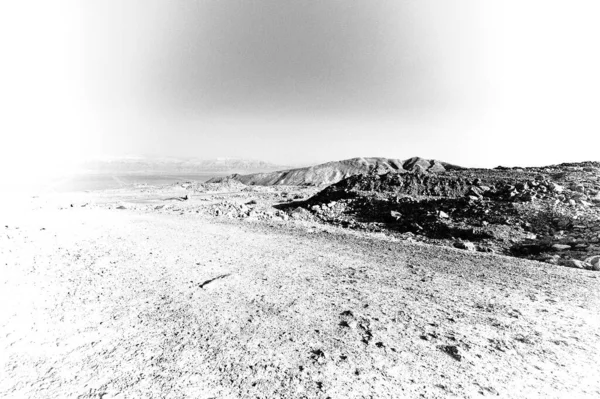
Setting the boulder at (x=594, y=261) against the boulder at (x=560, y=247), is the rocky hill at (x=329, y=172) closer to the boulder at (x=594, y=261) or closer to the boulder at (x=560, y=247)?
the boulder at (x=560, y=247)

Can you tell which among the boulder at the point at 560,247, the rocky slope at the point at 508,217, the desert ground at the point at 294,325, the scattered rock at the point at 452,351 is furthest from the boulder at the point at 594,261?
the scattered rock at the point at 452,351

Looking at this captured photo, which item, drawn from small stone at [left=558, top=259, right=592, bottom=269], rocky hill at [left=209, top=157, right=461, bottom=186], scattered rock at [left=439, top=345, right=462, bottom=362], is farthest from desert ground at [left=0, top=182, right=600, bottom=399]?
rocky hill at [left=209, top=157, right=461, bottom=186]

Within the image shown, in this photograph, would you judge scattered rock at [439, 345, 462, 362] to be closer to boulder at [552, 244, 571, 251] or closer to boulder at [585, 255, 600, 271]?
boulder at [585, 255, 600, 271]

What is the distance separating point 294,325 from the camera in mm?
4941

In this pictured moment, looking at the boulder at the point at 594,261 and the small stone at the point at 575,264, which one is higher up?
the boulder at the point at 594,261

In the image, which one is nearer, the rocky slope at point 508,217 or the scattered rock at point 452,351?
the scattered rock at point 452,351

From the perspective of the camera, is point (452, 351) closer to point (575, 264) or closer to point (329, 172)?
point (575, 264)

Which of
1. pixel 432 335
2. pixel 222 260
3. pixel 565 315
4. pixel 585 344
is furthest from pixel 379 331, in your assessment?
pixel 222 260

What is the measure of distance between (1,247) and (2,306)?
486 cm

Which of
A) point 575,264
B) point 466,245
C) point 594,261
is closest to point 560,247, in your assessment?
point 594,261

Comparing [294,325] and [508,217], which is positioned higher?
[508,217]

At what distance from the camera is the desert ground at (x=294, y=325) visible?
3609 mm

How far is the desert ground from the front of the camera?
361cm

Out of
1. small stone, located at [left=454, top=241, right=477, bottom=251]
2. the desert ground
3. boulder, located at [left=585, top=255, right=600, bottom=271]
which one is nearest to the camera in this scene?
the desert ground
